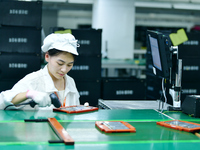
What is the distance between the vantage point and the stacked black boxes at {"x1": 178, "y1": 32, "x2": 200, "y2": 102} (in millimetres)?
3473

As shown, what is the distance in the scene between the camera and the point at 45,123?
143cm

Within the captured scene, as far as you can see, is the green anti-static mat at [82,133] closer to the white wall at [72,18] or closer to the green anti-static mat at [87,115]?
the green anti-static mat at [87,115]

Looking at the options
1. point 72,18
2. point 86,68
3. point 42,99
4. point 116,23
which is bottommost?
point 42,99

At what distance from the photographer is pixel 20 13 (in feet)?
10.5

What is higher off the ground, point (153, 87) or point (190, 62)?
→ point (190, 62)

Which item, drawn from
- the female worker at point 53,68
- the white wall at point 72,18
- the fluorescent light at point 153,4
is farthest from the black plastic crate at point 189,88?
the white wall at point 72,18

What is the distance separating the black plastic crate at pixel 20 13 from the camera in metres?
3.17

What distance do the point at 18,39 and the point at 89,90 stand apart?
979mm

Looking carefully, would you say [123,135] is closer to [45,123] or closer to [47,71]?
[45,123]

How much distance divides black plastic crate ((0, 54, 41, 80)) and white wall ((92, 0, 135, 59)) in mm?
3573

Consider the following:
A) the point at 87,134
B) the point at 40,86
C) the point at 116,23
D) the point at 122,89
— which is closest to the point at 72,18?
the point at 116,23

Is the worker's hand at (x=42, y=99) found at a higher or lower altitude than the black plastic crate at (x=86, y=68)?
lower

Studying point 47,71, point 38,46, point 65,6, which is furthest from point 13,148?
point 65,6

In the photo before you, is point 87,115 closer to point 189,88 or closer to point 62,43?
point 62,43
